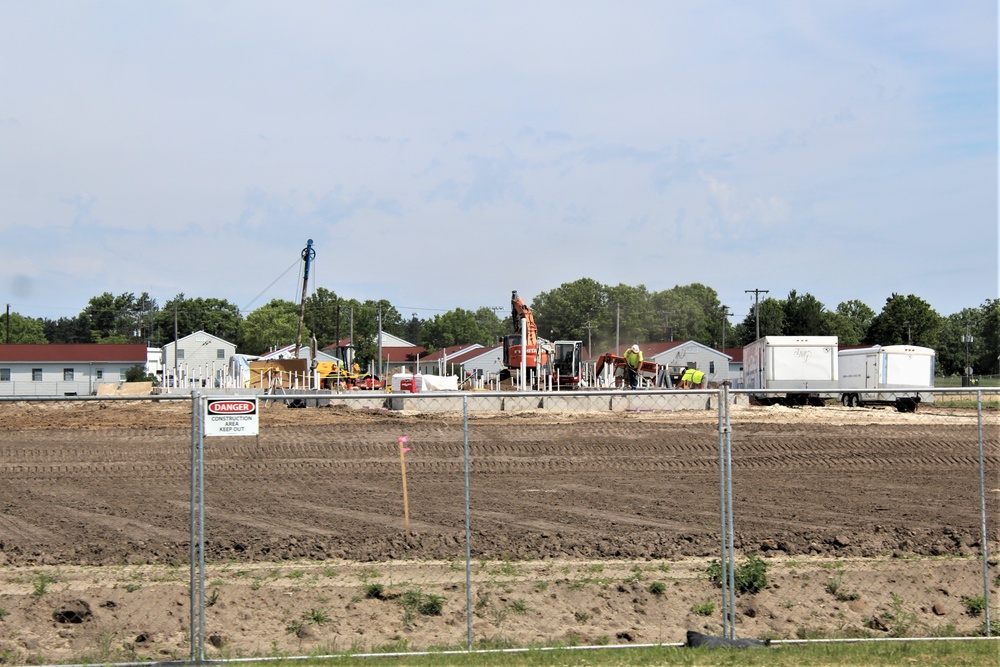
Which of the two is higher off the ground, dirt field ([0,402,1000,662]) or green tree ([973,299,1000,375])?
green tree ([973,299,1000,375])

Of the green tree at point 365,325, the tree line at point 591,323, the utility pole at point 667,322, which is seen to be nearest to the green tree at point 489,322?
the tree line at point 591,323

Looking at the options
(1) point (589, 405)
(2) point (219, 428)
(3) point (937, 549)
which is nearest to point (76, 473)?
(2) point (219, 428)

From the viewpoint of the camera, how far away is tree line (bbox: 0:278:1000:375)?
9584 cm

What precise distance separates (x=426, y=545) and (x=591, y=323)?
117392mm

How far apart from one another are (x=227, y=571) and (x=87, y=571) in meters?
1.65

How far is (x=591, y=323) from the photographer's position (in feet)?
421

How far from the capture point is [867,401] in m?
37.1

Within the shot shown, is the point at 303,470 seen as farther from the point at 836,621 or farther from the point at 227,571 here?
the point at 836,621

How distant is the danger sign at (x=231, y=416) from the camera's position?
807cm

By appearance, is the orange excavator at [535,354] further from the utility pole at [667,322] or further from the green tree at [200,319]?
the green tree at [200,319]

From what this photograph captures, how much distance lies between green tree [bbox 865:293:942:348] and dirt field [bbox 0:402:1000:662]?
3131 inches

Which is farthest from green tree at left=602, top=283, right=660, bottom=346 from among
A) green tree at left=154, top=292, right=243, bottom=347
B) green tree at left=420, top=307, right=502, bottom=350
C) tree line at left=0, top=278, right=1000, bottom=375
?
green tree at left=154, top=292, right=243, bottom=347

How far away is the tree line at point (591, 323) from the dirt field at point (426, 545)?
75744mm

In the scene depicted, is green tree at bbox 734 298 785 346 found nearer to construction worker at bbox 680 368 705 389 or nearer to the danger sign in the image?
construction worker at bbox 680 368 705 389
